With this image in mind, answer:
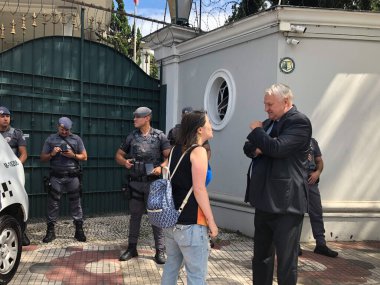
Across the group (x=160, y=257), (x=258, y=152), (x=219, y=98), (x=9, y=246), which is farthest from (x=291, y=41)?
(x=9, y=246)

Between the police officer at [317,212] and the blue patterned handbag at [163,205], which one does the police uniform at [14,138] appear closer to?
the blue patterned handbag at [163,205]

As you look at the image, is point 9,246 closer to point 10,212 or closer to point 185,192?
point 10,212

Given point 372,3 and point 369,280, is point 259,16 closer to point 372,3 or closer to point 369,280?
point 369,280

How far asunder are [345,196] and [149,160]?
3.04 m

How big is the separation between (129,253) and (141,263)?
21 centimetres

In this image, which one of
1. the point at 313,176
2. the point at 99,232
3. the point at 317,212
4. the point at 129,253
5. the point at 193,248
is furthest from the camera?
the point at 99,232

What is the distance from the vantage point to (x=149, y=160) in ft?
17.0

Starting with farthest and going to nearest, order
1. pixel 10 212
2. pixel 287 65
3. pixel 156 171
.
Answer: pixel 287 65, pixel 156 171, pixel 10 212

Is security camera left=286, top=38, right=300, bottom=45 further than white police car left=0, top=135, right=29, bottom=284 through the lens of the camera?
Answer: Yes

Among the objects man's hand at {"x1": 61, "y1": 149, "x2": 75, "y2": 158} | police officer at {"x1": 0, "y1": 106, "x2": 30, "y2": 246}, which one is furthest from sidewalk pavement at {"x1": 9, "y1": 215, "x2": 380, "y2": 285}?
man's hand at {"x1": 61, "y1": 149, "x2": 75, "y2": 158}

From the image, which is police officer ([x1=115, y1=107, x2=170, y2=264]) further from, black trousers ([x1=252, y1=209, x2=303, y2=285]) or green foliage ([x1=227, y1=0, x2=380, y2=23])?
green foliage ([x1=227, y1=0, x2=380, y2=23])

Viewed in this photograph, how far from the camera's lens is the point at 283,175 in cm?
343

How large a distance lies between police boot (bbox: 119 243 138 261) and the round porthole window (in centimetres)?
264

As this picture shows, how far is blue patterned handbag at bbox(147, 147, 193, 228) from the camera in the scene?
9.86ft
